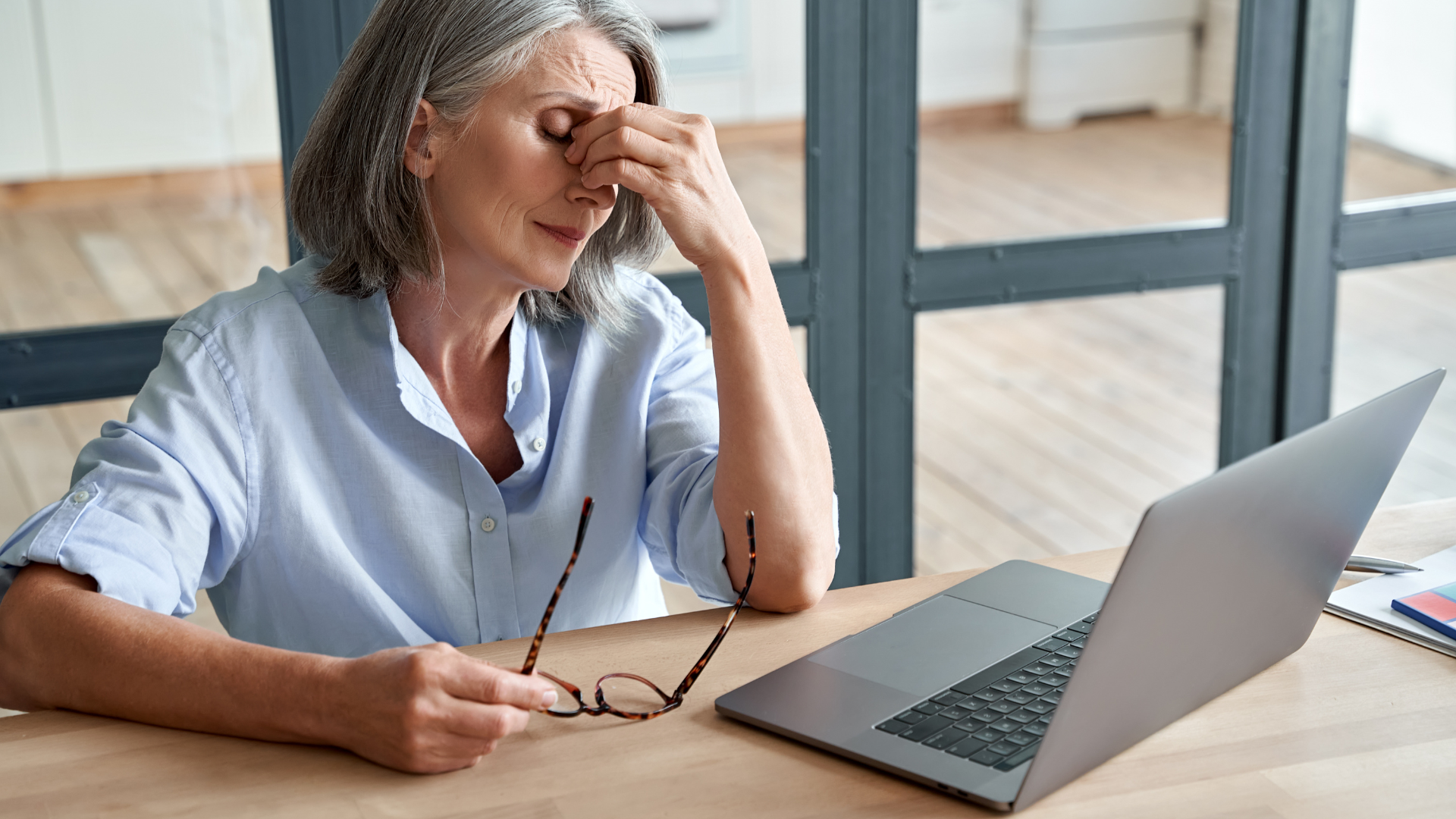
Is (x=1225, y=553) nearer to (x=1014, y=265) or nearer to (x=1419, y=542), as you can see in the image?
(x=1419, y=542)

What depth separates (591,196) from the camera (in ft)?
4.12

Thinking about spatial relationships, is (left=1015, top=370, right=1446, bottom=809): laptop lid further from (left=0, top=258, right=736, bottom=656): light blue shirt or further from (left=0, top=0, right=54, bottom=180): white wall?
(left=0, top=0, right=54, bottom=180): white wall

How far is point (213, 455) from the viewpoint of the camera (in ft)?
3.84

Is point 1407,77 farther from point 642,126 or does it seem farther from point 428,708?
point 428,708

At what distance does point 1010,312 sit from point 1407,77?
788mm

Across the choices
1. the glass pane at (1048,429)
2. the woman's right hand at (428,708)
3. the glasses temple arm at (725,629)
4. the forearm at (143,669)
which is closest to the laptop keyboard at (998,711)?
the glasses temple arm at (725,629)

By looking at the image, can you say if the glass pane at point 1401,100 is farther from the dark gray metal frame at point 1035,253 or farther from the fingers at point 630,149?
the fingers at point 630,149

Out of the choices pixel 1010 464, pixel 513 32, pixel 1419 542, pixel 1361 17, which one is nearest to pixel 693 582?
pixel 513 32

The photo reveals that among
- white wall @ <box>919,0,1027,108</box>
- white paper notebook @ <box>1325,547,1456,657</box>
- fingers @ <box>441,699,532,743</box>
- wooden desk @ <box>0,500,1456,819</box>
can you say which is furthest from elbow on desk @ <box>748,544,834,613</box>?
white wall @ <box>919,0,1027,108</box>

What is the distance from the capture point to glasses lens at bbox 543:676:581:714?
0.98 m

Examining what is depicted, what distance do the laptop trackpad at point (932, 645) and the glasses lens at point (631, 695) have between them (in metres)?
0.13

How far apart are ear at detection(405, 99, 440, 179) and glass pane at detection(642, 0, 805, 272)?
81 centimetres

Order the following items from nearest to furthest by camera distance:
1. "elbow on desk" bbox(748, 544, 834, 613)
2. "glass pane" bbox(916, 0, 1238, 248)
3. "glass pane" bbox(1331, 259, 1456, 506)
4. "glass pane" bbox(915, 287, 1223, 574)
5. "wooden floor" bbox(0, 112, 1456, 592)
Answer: "elbow on desk" bbox(748, 544, 834, 613) < "wooden floor" bbox(0, 112, 1456, 592) < "glass pane" bbox(916, 0, 1238, 248) < "glass pane" bbox(1331, 259, 1456, 506) < "glass pane" bbox(915, 287, 1223, 574)

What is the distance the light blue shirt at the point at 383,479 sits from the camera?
1.17 metres
